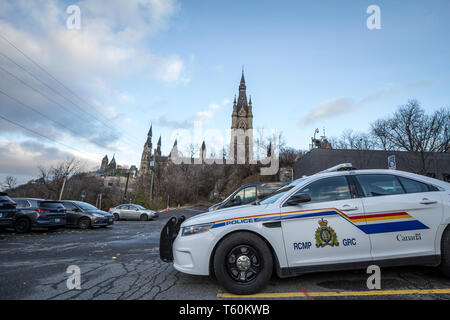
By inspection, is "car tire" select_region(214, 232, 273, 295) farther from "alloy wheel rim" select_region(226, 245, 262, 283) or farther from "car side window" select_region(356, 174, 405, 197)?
"car side window" select_region(356, 174, 405, 197)

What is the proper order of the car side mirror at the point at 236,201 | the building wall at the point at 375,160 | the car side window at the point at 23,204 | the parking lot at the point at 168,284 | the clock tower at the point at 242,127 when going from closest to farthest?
1. the parking lot at the point at 168,284
2. the car side mirror at the point at 236,201
3. the car side window at the point at 23,204
4. the building wall at the point at 375,160
5. the clock tower at the point at 242,127

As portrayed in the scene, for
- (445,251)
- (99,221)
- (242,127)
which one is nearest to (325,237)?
(445,251)

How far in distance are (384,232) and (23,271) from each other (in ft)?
19.5

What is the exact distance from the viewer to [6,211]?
28.6ft

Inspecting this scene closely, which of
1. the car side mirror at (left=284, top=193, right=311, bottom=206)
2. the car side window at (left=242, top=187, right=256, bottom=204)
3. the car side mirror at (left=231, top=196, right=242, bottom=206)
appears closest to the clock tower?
the car side window at (left=242, top=187, right=256, bottom=204)

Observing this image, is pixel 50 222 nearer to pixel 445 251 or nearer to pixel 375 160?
pixel 445 251

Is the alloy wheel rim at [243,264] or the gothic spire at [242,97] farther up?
the gothic spire at [242,97]

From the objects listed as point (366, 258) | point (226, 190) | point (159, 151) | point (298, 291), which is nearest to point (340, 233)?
point (366, 258)

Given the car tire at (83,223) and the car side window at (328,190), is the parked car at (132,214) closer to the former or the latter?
the car tire at (83,223)

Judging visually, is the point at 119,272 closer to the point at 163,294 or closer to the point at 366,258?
the point at 163,294

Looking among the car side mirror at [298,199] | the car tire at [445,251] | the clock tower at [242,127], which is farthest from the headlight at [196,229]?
the clock tower at [242,127]

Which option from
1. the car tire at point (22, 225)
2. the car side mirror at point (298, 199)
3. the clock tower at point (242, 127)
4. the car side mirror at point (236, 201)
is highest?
the clock tower at point (242, 127)

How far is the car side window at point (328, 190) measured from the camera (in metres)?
3.23

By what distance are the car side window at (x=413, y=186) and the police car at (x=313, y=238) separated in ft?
0.45
